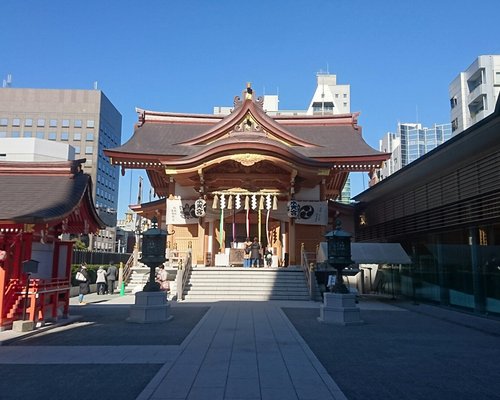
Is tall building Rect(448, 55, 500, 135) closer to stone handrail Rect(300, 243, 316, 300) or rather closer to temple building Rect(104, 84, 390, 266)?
temple building Rect(104, 84, 390, 266)

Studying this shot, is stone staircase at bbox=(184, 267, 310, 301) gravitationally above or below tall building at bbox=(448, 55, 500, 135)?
below

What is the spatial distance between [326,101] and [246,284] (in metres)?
95.9

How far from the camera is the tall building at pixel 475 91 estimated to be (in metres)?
49.8

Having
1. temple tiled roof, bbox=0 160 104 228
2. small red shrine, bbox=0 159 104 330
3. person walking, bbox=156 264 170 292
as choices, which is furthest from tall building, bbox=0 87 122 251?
temple tiled roof, bbox=0 160 104 228

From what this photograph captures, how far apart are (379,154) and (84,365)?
19.0 m

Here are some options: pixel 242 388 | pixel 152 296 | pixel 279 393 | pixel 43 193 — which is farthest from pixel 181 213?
pixel 279 393

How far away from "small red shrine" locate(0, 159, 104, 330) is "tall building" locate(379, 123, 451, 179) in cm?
9595

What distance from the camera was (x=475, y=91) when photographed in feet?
170

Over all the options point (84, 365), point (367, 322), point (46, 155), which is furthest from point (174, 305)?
point (46, 155)

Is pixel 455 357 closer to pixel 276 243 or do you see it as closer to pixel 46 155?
pixel 276 243

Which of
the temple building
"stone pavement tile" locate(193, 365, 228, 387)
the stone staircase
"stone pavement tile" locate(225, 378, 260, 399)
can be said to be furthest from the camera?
the temple building

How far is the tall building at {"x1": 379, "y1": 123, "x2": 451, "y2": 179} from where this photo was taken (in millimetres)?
104000

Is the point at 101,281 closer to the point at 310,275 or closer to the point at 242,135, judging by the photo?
the point at 242,135

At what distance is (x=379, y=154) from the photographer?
2270 centimetres
